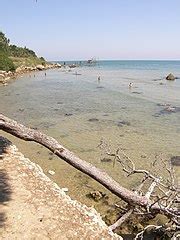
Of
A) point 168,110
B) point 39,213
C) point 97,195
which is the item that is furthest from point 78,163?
point 168,110

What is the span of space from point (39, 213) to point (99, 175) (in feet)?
7.15

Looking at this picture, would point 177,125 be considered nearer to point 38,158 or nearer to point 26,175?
point 38,158

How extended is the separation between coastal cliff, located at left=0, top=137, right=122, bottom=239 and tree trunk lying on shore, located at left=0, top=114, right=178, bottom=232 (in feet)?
3.11

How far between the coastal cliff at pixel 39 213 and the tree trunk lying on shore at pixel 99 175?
3.11ft

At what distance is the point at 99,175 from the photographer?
1065 cm

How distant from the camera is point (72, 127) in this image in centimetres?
2709

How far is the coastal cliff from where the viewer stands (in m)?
8.77

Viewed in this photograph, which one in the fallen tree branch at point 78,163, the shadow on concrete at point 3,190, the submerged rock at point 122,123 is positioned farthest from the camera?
the submerged rock at point 122,123

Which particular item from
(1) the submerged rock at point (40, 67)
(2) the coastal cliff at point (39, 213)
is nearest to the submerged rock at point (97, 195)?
(2) the coastal cliff at point (39, 213)

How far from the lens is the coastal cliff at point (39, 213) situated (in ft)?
28.8

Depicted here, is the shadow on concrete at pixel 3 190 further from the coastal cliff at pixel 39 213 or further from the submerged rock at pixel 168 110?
the submerged rock at pixel 168 110

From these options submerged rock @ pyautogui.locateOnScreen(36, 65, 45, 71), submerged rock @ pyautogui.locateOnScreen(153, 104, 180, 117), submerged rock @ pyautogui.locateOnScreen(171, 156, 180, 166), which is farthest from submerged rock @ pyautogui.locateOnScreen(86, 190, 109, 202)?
submerged rock @ pyautogui.locateOnScreen(36, 65, 45, 71)

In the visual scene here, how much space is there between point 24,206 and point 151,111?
26.3 m

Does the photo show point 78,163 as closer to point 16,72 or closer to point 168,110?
point 168,110
